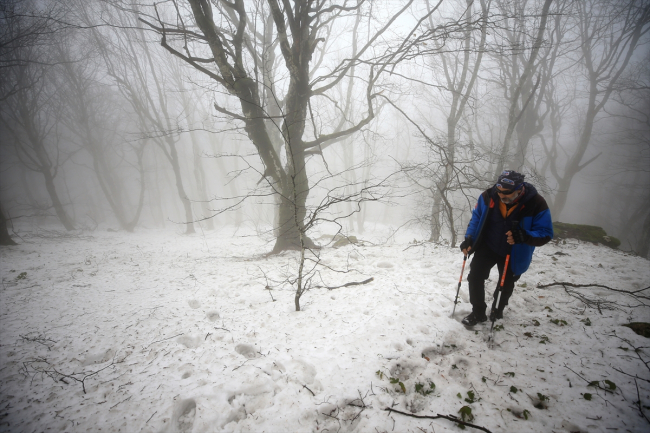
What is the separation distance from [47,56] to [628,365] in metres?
19.7

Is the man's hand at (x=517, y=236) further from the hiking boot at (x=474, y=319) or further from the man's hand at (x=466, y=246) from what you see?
the hiking boot at (x=474, y=319)

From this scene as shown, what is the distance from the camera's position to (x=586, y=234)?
661 centimetres

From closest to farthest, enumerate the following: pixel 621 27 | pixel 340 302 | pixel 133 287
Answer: pixel 340 302, pixel 133 287, pixel 621 27

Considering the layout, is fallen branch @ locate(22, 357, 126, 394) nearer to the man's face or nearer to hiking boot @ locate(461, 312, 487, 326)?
hiking boot @ locate(461, 312, 487, 326)

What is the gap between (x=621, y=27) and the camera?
32.3 feet

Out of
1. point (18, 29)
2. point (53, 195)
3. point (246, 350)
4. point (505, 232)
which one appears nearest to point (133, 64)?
point (18, 29)

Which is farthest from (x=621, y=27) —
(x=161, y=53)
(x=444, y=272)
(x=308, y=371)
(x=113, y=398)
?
(x=161, y=53)

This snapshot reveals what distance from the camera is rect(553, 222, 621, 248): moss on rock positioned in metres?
6.39

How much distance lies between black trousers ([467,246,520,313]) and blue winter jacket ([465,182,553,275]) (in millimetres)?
105

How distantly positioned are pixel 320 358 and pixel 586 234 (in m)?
8.71

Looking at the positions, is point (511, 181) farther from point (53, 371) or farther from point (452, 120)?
point (452, 120)

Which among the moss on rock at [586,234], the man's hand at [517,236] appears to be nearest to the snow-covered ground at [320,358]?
the man's hand at [517,236]

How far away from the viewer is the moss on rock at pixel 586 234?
6391mm

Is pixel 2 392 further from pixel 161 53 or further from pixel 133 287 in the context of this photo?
pixel 161 53
